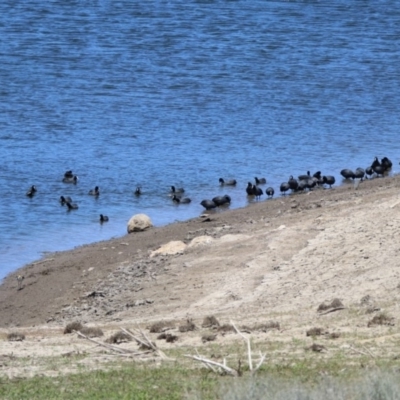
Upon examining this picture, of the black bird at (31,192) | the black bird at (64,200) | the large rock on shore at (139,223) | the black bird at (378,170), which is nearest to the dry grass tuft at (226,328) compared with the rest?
the large rock on shore at (139,223)

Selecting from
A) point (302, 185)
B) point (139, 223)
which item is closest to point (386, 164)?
point (302, 185)

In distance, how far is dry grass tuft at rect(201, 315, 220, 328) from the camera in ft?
50.2

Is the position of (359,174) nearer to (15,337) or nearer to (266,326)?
(266,326)

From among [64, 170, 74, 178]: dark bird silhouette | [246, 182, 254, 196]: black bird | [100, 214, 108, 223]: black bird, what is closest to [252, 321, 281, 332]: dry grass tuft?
[100, 214, 108, 223]: black bird

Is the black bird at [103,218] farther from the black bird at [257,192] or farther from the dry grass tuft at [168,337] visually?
the dry grass tuft at [168,337]

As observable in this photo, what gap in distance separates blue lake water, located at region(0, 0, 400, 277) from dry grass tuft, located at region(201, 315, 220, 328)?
30.5 ft

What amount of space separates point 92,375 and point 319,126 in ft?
78.0

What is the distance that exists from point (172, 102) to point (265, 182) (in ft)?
31.4

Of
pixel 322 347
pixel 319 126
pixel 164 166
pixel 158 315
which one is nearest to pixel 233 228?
pixel 158 315

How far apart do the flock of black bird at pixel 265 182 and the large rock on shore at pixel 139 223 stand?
1.63 meters

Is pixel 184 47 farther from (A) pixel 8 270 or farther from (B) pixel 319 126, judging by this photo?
(A) pixel 8 270

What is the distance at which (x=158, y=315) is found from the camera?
58.2 ft

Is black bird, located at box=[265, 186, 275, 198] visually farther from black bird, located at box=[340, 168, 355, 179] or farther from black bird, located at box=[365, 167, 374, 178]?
black bird, located at box=[365, 167, 374, 178]

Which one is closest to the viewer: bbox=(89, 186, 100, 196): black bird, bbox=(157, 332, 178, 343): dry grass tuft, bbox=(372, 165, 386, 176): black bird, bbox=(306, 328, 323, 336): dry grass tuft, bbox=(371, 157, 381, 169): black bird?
bbox=(306, 328, 323, 336): dry grass tuft
